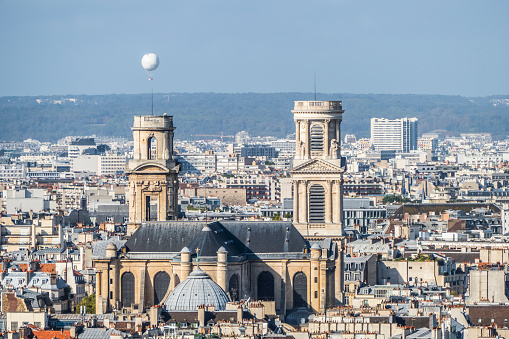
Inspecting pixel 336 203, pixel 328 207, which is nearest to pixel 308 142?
pixel 336 203

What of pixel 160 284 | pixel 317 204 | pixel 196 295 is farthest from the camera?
pixel 317 204

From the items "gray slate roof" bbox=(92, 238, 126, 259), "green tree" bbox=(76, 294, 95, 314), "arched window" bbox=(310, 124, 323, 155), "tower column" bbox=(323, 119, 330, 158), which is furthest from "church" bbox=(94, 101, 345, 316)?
"green tree" bbox=(76, 294, 95, 314)

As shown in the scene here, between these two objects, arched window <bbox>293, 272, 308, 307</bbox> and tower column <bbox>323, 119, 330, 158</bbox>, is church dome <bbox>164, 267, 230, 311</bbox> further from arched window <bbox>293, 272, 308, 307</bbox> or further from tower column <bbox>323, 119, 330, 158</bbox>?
tower column <bbox>323, 119, 330, 158</bbox>

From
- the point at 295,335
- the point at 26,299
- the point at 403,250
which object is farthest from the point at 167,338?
the point at 403,250

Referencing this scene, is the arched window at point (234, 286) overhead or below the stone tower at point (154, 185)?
below

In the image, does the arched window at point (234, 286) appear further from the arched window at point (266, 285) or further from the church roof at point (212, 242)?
the arched window at point (266, 285)

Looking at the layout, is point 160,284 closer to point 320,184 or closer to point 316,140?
point 320,184

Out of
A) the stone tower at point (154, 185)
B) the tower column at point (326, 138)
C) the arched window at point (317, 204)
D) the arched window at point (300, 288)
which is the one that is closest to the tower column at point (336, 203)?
the arched window at point (317, 204)
